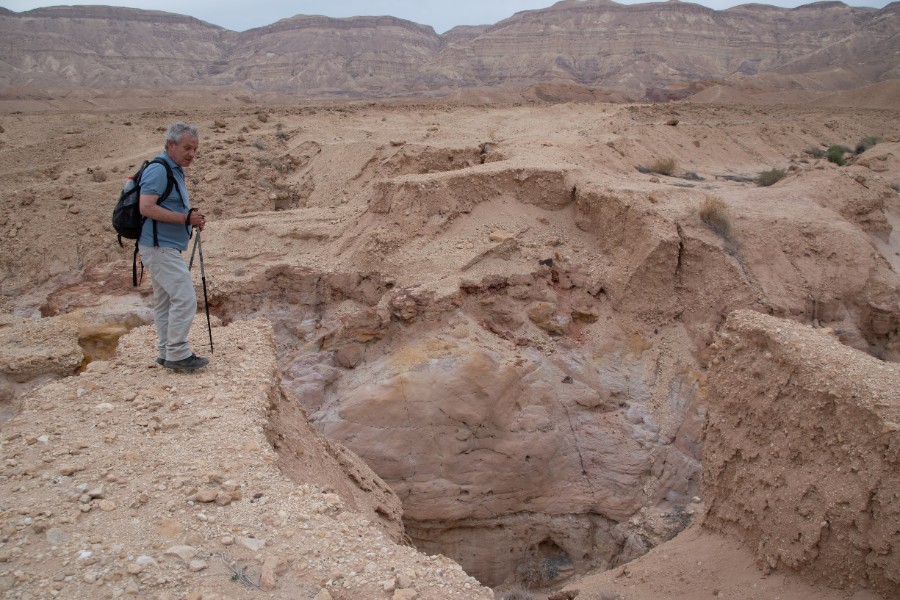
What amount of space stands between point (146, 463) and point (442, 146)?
8841mm

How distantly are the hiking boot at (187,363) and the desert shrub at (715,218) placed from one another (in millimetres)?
6520

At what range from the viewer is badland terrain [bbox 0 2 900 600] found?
324cm

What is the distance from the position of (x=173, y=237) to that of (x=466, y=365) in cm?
383

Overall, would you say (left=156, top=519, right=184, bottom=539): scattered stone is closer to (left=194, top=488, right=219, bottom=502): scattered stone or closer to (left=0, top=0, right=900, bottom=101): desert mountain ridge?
(left=194, top=488, right=219, bottom=502): scattered stone

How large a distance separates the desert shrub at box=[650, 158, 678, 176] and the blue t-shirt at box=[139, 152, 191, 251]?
29.1 ft

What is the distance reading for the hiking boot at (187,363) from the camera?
4.59 metres

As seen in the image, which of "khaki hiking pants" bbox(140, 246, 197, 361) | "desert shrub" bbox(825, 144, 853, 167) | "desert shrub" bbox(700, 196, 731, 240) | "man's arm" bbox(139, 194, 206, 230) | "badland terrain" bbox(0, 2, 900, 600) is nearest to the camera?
"badland terrain" bbox(0, 2, 900, 600)

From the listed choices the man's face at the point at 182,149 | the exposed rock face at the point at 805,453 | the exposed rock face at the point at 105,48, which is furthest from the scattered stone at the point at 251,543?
the exposed rock face at the point at 105,48

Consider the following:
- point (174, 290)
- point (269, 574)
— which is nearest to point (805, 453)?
point (269, 574)

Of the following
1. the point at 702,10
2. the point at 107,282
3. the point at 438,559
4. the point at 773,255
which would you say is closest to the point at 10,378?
the point at 107,282

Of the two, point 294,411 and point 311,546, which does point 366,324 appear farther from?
point 311,546

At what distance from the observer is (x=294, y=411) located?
206 inches

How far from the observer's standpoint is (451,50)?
6500 cm

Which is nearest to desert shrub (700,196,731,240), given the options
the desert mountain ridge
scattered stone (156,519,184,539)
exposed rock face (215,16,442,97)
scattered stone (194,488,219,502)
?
scattered stone (194,488,219,502)
